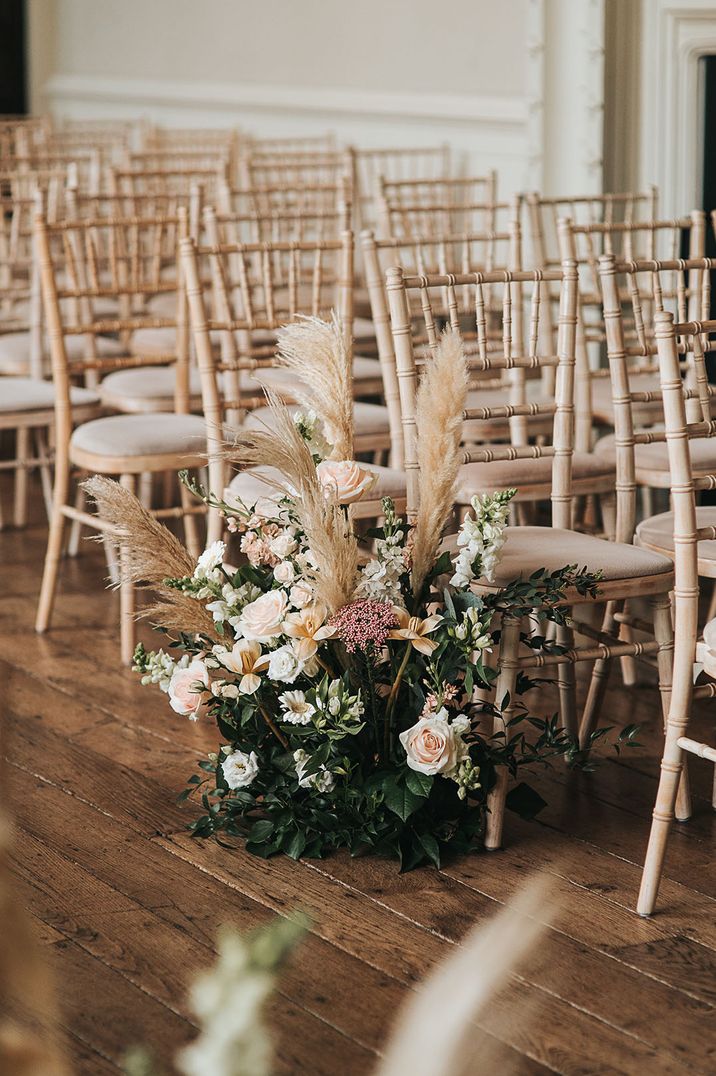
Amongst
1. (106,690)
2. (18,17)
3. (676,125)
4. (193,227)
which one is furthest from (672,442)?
(18,17)

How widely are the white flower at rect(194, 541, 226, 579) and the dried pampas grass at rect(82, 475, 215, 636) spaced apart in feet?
0.06

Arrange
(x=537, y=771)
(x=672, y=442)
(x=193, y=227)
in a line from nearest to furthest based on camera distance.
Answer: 1. (x=672, y=442)
2. (x=537, y=771)
3. (x=193, y=227)

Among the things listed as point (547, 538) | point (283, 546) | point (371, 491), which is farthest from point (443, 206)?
point (283, 546)

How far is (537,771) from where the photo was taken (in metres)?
2.92

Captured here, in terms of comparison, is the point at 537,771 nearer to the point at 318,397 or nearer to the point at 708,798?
the point at 708,798

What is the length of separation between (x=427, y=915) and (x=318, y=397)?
827 millimetres

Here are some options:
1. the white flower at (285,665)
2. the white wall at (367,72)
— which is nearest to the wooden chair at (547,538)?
the white flower at (285,665)

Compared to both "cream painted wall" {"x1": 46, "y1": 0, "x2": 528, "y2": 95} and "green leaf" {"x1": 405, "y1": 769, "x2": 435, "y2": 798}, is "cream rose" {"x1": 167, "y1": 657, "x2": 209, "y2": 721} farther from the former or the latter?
"cream painted wall" {"x1": 46, "y1": 0, "x2": 528, "y2": 95}

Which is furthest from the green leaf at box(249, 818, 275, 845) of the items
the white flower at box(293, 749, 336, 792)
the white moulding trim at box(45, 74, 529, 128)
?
the white moulding trim at box(45, 74, 529, 128)

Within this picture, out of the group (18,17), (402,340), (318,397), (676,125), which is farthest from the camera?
(18,17)

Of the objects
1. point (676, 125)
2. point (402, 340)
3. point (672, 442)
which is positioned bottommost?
point (672, 442)

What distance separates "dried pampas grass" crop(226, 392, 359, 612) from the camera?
2.19 metres

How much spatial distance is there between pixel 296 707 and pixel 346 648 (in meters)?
0.13

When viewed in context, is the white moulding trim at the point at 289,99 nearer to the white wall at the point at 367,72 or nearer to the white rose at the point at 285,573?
the white wall at the point at 367,72
